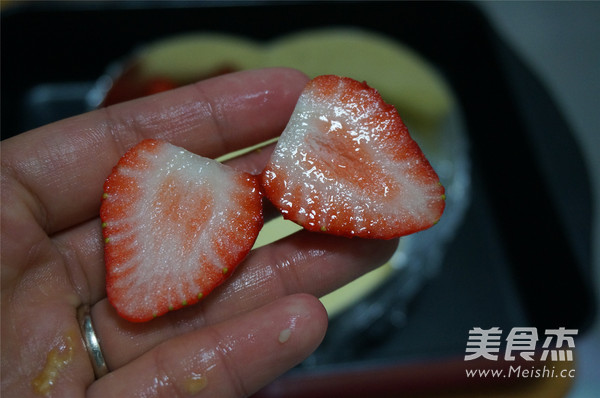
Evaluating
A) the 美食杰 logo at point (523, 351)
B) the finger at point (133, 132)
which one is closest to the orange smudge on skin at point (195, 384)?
the finger at point (133, 132)

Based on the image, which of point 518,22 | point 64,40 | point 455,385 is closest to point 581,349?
point 455,385

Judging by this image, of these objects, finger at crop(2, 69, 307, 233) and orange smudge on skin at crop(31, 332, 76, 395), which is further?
finger at crop(2, 69, 307, 233)

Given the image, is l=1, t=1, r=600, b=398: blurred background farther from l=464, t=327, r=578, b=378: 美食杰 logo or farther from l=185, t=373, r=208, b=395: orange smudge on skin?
l=185, t=373, r=208, b=395: orange smudge on skin

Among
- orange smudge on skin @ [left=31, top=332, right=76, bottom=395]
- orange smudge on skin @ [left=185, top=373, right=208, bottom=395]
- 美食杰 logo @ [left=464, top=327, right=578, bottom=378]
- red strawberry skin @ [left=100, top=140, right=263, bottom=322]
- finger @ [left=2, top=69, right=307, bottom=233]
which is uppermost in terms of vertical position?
finger @ [left=2, top=69, right=307, bottom=233]

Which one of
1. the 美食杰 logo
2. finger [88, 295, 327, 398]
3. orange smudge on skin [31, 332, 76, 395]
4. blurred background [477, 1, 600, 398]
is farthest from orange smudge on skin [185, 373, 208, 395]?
blurred background [477, 1, 600, 398]

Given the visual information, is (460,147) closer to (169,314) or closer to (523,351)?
(523,351)

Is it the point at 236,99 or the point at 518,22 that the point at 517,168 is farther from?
the point at 236,99

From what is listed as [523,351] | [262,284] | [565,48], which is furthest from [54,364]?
[565,48]
